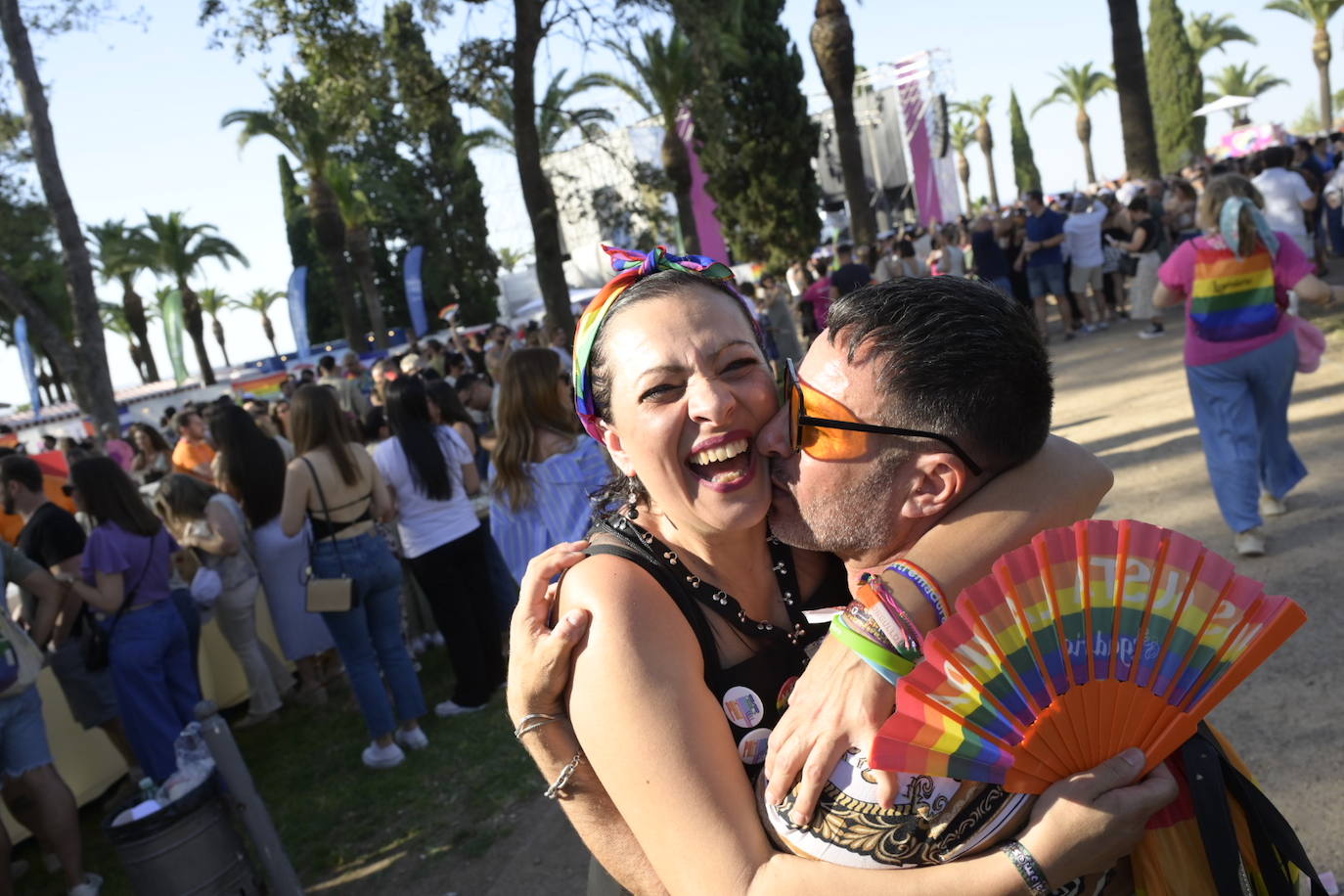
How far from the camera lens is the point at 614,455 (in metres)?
1.87

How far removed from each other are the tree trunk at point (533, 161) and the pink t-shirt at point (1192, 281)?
26.5ft

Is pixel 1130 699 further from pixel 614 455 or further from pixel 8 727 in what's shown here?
pixel 8 727

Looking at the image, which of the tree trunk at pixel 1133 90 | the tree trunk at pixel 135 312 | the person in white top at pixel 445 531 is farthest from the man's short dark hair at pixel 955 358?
the tree trunk at pixel 135 312

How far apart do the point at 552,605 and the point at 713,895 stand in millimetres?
565

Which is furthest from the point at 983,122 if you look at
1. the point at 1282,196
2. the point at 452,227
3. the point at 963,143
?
the point at 1282,196

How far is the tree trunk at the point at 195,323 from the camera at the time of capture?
129 feet

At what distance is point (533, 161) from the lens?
1217 cm

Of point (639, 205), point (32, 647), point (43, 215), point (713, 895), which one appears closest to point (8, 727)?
point (32, 647)

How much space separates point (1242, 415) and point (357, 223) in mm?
31728

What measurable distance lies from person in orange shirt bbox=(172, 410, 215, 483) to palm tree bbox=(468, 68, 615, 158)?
4.91 m

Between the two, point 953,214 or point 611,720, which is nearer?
point 611,720

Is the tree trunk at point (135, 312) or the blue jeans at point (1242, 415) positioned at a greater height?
the tree trunk at point (135, 312)

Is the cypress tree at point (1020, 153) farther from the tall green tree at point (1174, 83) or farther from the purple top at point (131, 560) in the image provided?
the purple top at point (131, 560)

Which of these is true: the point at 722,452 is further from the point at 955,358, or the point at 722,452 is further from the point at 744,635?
the point at 955,358
